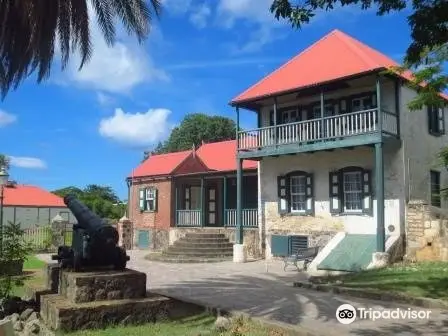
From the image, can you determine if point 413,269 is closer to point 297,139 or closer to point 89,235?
point 297,139

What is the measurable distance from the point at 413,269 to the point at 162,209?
15366mm

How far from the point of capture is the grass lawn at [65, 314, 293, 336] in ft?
23.8

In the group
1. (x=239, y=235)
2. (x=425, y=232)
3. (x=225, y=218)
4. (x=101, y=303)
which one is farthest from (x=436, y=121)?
(x=101, y=303)

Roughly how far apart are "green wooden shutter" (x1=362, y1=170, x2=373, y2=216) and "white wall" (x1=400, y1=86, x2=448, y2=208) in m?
1.23

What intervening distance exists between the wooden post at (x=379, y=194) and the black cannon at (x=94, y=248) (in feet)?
32.4

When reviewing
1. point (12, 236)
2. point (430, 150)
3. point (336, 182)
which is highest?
point (430, 150)

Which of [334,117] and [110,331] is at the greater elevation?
[334,117]

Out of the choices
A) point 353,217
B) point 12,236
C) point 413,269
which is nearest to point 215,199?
point 353,217

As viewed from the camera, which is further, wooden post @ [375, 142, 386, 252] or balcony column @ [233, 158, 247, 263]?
balcony column @ [233, 158, 247, 263]

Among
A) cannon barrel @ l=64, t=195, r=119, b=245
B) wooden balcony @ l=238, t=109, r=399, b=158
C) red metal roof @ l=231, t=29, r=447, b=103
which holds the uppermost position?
red metal roof @ l=231, t=29, r=447, b=103

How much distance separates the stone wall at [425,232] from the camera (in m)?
16.1

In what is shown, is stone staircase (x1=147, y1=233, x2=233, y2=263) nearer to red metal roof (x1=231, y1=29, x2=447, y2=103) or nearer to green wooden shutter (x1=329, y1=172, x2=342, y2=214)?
green wooden shutter (x1=329, y1=172, x2=342, y2=214)

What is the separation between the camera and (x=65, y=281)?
8688mm

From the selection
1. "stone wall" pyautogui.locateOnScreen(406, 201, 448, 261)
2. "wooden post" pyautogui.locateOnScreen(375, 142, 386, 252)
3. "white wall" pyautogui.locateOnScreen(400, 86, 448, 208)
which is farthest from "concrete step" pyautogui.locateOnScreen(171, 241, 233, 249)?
"white wall" pyautogui.locateOnScreen(400, 86, 448, 208)
